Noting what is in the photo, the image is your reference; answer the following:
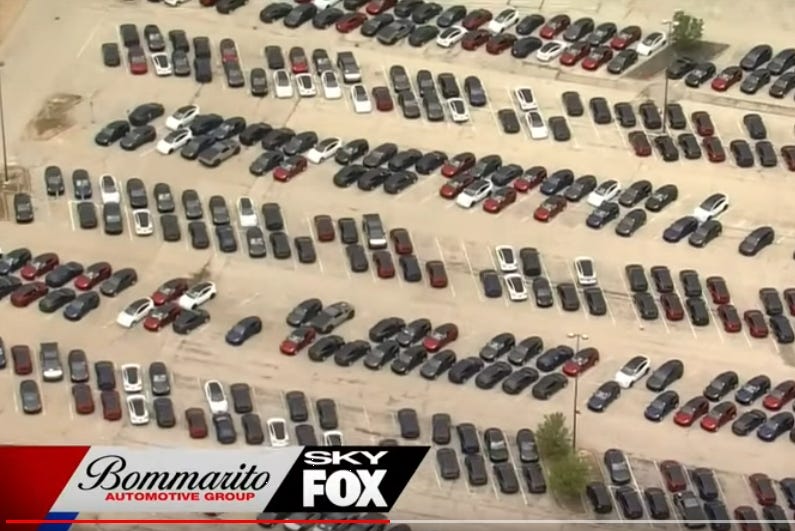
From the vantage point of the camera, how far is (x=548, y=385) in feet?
585

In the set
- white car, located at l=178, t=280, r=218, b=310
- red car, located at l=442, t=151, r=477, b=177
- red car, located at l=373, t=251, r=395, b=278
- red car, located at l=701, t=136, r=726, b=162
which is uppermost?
red car, located at l=701, t=136, r=726, b=162

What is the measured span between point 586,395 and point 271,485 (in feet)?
97.4

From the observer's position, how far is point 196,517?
6619 inches

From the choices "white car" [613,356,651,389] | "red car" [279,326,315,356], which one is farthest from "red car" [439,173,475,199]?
"white car" [613,356,651,389]

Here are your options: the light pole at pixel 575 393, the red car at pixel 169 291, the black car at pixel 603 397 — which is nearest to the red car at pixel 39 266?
the red car at pixel 169 291

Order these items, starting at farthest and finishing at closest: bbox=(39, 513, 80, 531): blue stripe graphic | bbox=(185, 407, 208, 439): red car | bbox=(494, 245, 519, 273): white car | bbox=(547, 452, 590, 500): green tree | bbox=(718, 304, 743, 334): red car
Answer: bbox=(494, 245, 519, 273): white car → bbox=(718, 304, 743, 334): red car → bbox=(185, 407, 208, 439): red car → bbox=(547, 452, 590, 500): green tree → bbox=(39, 513, 80, 531): blue stripe graphic

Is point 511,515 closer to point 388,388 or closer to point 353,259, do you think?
point 388,388

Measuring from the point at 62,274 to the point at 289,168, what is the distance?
58.7 ft

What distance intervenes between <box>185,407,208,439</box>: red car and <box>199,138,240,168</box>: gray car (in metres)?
24.6

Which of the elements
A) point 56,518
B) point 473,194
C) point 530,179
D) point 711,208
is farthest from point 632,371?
point 56,518

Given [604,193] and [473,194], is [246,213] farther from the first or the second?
[604,193]

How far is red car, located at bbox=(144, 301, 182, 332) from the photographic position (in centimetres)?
18200

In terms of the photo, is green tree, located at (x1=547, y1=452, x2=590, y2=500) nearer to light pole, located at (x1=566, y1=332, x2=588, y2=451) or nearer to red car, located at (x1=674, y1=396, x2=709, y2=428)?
light pole, located at (x1=566, y1=332, x2=588, y2=451)

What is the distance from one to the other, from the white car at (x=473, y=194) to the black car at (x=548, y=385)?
55.8ft
